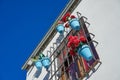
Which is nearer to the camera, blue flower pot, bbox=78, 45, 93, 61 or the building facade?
blue flower pot, bbox=78, 45, 93, 61

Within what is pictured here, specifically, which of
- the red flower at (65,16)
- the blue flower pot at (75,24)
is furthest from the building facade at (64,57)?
the red flower at (65,16)

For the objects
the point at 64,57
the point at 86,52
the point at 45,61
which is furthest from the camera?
the point at 45,61

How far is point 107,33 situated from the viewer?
5160 mm

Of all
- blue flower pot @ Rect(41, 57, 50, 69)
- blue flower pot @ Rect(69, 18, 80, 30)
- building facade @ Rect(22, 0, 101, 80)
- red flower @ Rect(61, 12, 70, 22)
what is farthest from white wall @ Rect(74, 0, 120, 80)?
blue flower pot @ Rect(41, 57, 50, 69)

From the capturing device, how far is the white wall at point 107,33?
464 centimetres

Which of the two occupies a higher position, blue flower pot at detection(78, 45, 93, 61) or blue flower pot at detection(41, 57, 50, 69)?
blue flower pot at detection(41, 57, 50, 69)

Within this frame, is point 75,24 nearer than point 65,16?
Yes

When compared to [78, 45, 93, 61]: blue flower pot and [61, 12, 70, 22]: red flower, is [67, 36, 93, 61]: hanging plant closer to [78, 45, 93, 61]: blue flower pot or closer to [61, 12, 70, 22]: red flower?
[78, 45, 93, 61]: blue flower pot

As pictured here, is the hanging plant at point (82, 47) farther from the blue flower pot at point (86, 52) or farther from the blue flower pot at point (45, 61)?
the blue flower pot at point (45, 61)

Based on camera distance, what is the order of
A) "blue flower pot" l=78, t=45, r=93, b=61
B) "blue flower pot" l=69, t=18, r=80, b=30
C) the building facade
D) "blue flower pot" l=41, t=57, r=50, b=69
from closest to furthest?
1. "blue flower pot" l=78, t=45, r=93, b=61
2. the building facade
3. "blue flower pot" l=69, t=18, r=80, b=30
4. "blue flower pot" l=41, t=57, r=50, b=69

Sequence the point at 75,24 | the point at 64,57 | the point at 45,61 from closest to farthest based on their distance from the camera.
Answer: the point at 75,24
the point at 64,57
the point at 45,61

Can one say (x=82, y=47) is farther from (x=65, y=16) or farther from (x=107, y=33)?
(x=65, y=16)

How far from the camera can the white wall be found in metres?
4.64

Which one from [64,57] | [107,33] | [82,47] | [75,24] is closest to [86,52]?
[82,47]
